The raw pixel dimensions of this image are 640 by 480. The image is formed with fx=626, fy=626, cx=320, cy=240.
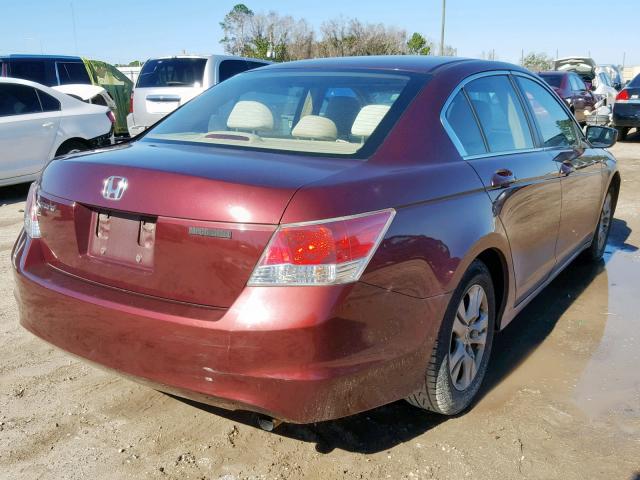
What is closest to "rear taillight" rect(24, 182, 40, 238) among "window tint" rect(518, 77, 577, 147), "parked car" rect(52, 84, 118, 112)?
"window tint" rect(518, 77, 577, 147)

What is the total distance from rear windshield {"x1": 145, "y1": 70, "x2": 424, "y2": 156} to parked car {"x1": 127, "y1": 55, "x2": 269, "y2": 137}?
23.7 feet

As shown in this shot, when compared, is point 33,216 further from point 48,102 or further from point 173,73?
point 173,73

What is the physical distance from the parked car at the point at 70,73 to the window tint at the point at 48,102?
3.30m

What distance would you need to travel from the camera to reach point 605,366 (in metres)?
3.63

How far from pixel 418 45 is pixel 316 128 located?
51.7 m

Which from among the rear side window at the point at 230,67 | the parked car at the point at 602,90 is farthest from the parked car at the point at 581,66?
the rear side window at the point at 230,67

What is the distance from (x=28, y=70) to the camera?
38.4 feet

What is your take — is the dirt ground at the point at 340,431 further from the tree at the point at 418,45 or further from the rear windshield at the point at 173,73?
the tree at the point at 418,45

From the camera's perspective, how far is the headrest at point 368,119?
275 centimetres

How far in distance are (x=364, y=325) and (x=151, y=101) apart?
379 inches

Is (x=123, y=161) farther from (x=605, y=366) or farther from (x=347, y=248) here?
(x=605, y=366)

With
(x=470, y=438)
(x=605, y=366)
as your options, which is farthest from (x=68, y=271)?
(x=605, y=366)

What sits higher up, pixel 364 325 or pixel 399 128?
pixel 399 128

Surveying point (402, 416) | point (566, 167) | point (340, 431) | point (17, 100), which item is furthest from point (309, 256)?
point (17, 100)
